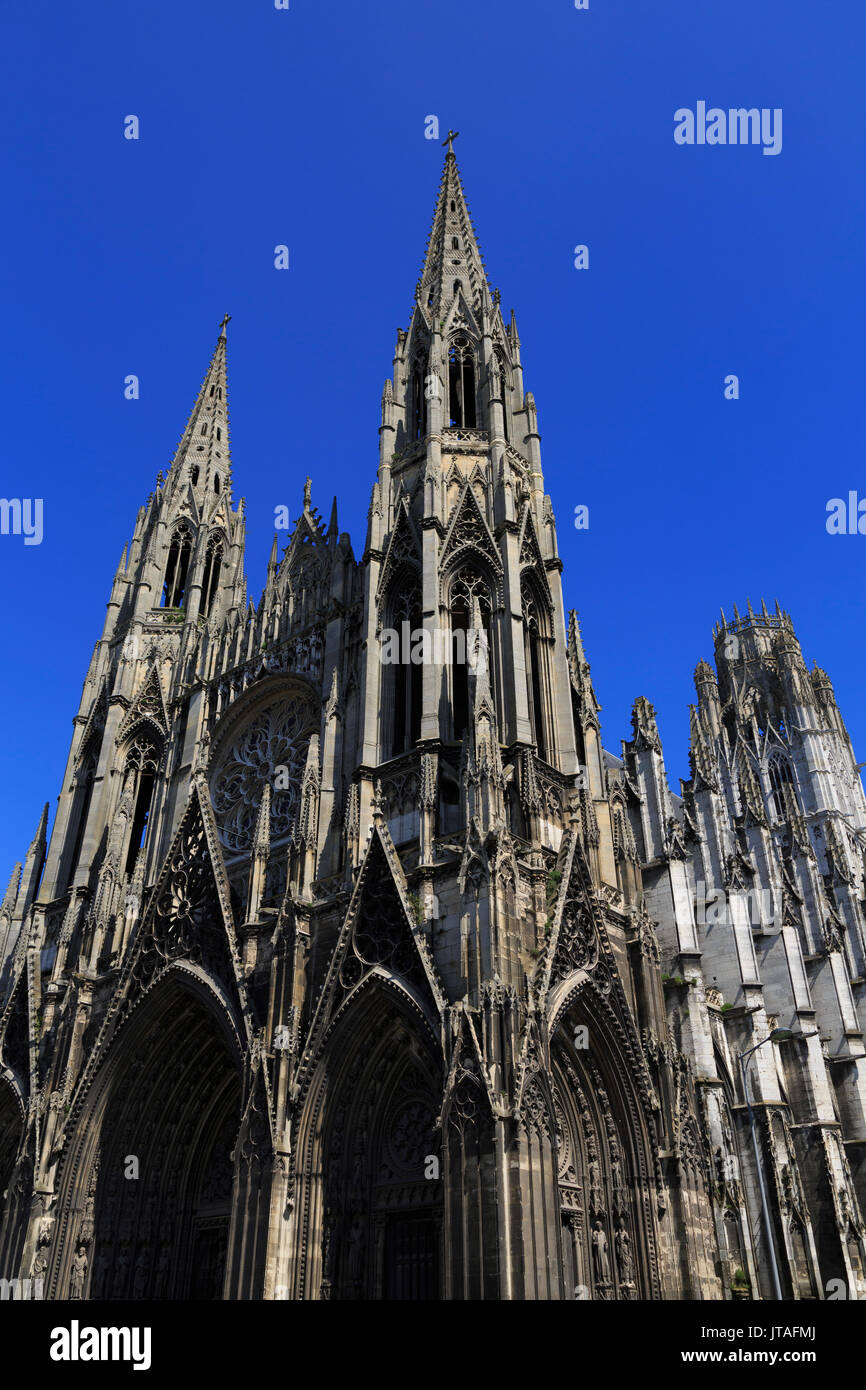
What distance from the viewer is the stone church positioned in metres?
18.9

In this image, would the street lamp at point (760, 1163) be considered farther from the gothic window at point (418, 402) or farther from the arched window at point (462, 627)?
the gothic window at point (418, 402)

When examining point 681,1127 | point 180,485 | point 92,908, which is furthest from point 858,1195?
point 180,485

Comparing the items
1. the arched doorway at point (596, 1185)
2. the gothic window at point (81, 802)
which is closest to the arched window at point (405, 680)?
the arched doorway at point (596, 1185)

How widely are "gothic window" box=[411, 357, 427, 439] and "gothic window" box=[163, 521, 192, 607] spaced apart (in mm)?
11939

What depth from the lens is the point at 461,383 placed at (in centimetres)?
3209

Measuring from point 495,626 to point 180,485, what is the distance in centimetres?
2061

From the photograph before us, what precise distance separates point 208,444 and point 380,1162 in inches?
1240

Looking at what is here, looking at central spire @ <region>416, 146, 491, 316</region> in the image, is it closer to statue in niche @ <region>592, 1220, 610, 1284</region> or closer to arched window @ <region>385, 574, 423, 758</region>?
arched window @ <region>385, 574, 423, 758</region>

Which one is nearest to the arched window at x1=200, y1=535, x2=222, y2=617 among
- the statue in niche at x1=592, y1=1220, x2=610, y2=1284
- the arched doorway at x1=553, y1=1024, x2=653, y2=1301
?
the arched doorway at x1=553, y1=1024, x2=653, y2=1301

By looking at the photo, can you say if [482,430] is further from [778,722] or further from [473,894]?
[778,722]

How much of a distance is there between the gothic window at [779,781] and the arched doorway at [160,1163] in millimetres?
45581

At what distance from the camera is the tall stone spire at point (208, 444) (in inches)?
1640

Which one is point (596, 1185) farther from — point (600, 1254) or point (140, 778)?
point (140, 778)
